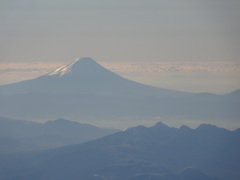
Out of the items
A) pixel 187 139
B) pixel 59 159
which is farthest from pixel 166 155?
pixel 59 159

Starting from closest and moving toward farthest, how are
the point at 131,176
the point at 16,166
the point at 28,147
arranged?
the point at 131,176 < the point at 16,166 < the point at 28,147

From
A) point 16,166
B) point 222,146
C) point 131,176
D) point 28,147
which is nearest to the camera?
point 131,176

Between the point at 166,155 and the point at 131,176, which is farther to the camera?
the point at 166,155

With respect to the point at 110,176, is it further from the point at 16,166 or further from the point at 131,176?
the point at 16,166

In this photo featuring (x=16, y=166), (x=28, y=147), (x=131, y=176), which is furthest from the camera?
(x=28, y=147)

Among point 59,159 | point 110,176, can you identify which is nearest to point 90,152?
point 59,159

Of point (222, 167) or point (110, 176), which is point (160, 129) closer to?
point (222, 167)
